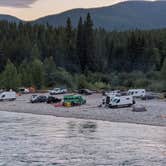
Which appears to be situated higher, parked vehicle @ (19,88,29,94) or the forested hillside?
the forested hillside

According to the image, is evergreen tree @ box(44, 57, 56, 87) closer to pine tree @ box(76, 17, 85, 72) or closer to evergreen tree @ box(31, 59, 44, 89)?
evergreen tree @ box(31, 59, 44, 89)

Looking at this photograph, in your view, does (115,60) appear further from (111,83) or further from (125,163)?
(125,163)

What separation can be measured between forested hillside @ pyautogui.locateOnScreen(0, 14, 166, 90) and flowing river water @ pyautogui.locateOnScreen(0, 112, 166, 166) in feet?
266

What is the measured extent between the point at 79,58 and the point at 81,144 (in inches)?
4875

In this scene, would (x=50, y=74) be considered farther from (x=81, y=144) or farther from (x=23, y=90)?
(x=81, y=144)

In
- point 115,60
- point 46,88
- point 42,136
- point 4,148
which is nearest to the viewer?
point 4,148

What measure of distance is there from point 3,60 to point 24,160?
134314 millimetres

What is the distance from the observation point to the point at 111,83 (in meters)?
148

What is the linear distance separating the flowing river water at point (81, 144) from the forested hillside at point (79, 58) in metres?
81.1

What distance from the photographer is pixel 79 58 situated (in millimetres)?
166250

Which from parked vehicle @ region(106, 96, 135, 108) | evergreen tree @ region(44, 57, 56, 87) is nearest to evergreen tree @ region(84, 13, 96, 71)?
evergreen tree @ region(44, 57, 56, 87)

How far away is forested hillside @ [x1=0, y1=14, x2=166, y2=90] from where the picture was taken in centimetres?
14512

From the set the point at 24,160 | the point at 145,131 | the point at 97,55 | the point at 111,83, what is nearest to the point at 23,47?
the point at 97,55

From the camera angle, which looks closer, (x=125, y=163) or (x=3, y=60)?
(x=125, y=163)
